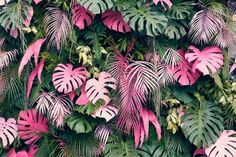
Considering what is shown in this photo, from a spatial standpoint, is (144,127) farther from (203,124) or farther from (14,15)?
(14,15)

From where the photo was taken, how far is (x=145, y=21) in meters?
2.66

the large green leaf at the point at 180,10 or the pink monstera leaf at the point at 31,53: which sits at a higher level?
the large green leaf at the point at 180,10

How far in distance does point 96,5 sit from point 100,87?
17.6 inches

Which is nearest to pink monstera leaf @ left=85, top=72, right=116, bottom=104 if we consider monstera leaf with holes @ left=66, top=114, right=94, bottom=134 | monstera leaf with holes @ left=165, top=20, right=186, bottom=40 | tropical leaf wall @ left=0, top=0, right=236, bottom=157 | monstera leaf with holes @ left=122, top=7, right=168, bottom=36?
tropical leaf wall @ left=0, top=0, right=236, bottom=157

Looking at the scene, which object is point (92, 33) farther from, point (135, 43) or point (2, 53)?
point (2, 53)

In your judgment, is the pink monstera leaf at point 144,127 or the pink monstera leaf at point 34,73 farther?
the pink monstera leaf at point 34,73

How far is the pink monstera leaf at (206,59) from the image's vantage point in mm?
2641

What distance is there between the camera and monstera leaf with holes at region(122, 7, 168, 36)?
2.62 m

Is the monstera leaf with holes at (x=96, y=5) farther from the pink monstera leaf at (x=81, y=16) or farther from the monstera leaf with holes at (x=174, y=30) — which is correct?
the monstera leaf with holes at (x=174, y=30)

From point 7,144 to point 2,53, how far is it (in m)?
0.53

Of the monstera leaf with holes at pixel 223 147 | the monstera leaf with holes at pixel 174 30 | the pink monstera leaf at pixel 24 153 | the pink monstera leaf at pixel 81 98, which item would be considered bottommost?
the monstera leaf with holes at pixel 223 147

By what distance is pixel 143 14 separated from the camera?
2.67 m

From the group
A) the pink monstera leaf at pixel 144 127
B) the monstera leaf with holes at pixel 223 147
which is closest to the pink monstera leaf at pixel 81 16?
the pink monstera leaf at pixel 144 127

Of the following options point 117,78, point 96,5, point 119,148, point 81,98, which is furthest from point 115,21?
point 119,148
